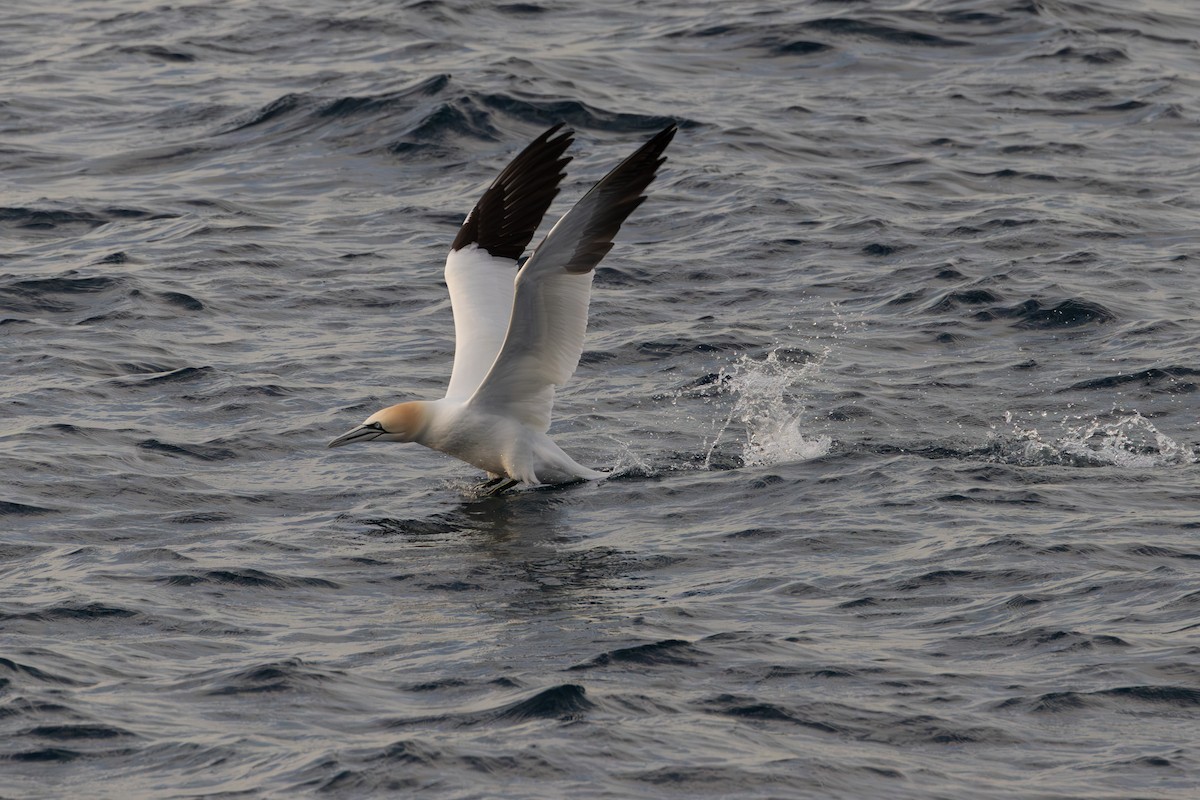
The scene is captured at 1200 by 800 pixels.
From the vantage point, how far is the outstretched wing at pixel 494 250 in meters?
11.0

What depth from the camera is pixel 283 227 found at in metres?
15.1

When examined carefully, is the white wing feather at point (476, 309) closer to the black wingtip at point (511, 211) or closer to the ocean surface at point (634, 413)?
the black wingtip at point (511, 211)

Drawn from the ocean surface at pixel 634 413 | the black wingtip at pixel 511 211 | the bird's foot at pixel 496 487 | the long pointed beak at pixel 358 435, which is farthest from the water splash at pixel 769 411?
the long pointed beak at pixel 358 435

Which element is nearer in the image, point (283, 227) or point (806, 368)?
point (806, 368)

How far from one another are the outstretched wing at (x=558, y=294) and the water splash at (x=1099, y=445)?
2.59 meters

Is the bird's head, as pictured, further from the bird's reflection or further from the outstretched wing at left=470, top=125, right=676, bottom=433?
the bird's reflection

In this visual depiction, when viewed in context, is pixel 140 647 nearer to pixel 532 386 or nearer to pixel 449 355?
pixel 532 386

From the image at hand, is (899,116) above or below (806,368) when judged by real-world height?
above

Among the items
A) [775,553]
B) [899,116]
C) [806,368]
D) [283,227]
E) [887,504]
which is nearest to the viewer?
[775,553]

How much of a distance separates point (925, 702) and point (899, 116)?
11.3 m

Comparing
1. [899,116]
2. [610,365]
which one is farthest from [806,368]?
[899,116]

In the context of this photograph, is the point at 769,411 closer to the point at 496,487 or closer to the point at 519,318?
the point at 496,487

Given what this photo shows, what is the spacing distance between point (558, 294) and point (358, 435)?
1.50m

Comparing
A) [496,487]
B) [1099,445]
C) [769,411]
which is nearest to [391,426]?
[496,487]
